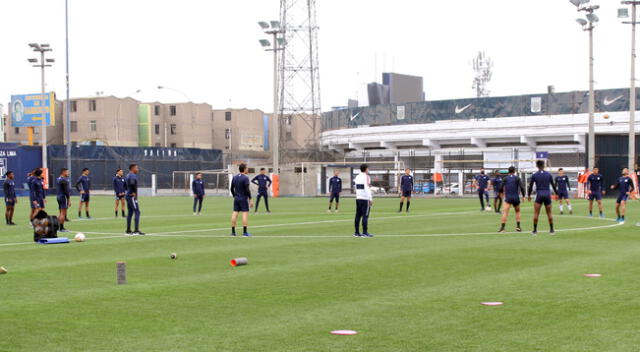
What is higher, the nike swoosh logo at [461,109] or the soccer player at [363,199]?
the nike swoosh logo at [461,109]

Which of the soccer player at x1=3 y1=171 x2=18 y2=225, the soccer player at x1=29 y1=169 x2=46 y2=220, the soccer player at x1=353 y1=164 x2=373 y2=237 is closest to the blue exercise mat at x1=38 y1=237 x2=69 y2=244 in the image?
the soccer player at x1=29 y1=169 x2=46 y2=220

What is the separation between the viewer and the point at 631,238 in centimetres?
1944

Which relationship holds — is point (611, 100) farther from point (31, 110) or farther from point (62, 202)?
point (62, 202)

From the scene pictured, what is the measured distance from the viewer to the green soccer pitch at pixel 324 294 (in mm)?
7902

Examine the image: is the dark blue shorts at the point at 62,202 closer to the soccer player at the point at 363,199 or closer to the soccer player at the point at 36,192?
the soccer player at the point at 36,192

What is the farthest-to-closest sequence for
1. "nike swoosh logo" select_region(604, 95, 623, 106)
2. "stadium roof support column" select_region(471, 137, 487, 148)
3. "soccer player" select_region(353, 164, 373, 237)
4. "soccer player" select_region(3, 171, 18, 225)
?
"stadium roof support column" select_region(471, 137, 487, 148)
"nike swoosh logo" select_region(604, 95, 623, 106)
"soccer player" select_region(3, 171, 18, 225)
"soccer player" select_region(353, 164, 373, 237)

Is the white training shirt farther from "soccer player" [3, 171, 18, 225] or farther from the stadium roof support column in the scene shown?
the stadium roof support column

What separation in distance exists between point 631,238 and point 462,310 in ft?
38.0

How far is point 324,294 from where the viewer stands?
1083 cm

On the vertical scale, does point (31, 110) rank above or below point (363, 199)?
above

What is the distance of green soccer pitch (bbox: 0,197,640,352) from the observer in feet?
25.9

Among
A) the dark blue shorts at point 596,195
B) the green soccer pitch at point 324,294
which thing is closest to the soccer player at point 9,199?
the green soccer pitch at point 324,294

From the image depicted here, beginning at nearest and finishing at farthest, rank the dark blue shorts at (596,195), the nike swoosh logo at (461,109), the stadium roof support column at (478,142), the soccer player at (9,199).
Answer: the soccer player at (9,199) < the dark blue shorts at (596,195) < the stadium roof support column at (478,142) < the nike swoosh logo at (461,109)

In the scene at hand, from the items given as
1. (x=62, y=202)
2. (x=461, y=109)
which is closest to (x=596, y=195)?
(x=62, y=202)
